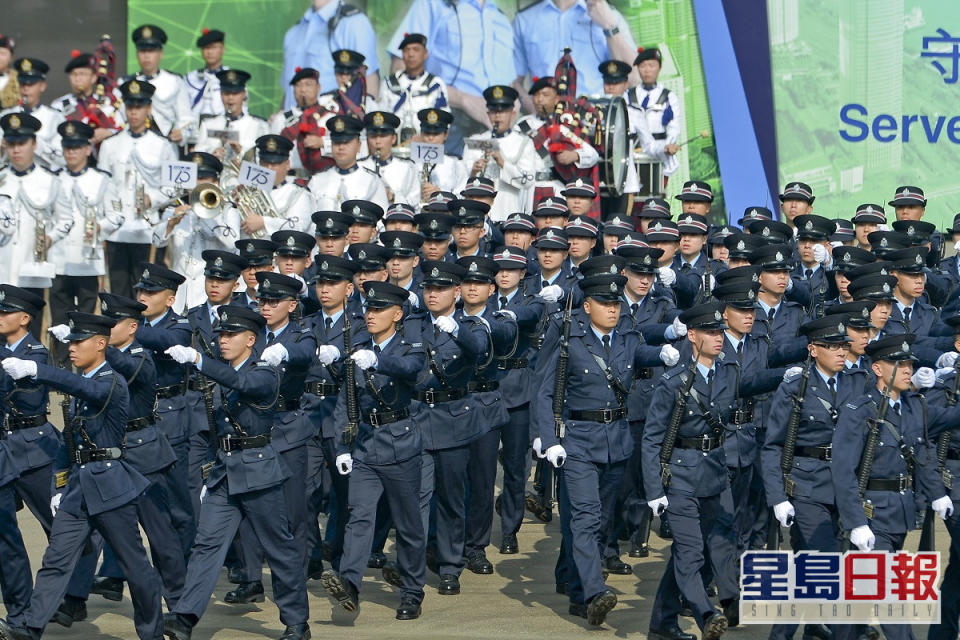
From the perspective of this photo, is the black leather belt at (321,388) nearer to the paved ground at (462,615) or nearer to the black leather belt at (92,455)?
the paved ground at (462,615)

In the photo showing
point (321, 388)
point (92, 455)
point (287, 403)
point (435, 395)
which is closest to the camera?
point (92, 455)

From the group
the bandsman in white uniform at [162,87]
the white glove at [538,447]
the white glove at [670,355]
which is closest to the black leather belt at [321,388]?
the white glove at [538,447]

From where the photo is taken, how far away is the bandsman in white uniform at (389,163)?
1716 cm

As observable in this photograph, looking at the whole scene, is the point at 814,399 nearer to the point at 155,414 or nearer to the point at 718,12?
the point at 155,414

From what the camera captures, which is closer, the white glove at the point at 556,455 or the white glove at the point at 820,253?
the white glove at the point at 556,455

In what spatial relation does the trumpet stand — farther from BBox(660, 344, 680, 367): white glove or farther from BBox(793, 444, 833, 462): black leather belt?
BBox(793, 444, 833, 462): black leather belt

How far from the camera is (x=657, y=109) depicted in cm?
1922

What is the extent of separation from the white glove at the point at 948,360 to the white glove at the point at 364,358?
11.8 feet

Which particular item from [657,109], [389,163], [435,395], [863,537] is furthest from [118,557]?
[657,109]

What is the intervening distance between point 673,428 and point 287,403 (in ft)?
8.64

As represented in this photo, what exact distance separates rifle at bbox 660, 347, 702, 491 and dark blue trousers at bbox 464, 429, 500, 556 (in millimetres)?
2065

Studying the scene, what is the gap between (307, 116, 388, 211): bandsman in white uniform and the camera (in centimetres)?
1678

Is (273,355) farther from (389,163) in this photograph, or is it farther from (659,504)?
(389,163)

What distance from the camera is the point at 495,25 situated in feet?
68.1
